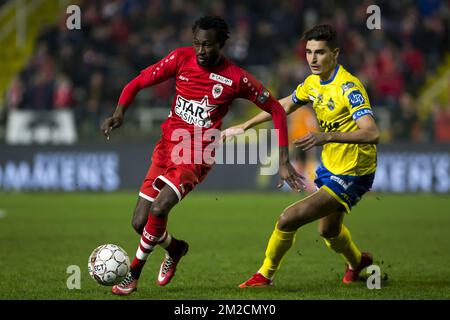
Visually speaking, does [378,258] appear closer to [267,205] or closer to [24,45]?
[267,205]

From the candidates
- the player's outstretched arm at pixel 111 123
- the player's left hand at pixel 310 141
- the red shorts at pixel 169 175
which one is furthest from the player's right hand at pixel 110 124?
the player's left hand at pixel 310 141

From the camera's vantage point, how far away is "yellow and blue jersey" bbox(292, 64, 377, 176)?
7.49 meters

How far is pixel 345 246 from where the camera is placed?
319 inches

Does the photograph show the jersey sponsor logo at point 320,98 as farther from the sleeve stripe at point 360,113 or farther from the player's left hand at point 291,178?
the player's left hand at point 291,178

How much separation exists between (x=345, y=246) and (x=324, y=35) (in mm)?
1984

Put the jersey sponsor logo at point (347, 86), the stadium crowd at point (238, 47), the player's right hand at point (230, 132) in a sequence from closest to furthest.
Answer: the jersey sponsor logo at point (347, 86), the player's right hand at point (230, 132), the stadium crowd at point (238, 47)

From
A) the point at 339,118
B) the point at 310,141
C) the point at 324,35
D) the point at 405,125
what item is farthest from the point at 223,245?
the point at 405,125

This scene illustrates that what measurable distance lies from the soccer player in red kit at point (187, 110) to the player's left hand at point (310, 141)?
0.48m

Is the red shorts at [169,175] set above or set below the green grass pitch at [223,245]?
above

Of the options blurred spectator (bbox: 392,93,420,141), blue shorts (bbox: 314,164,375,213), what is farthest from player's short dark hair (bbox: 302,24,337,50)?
blurred spectator (bbox: 392,93,420,141)

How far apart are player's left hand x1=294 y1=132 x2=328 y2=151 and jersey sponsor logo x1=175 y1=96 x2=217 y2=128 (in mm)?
1136

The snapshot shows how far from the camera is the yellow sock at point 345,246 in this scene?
8016 mm

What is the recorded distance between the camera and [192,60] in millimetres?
7656
